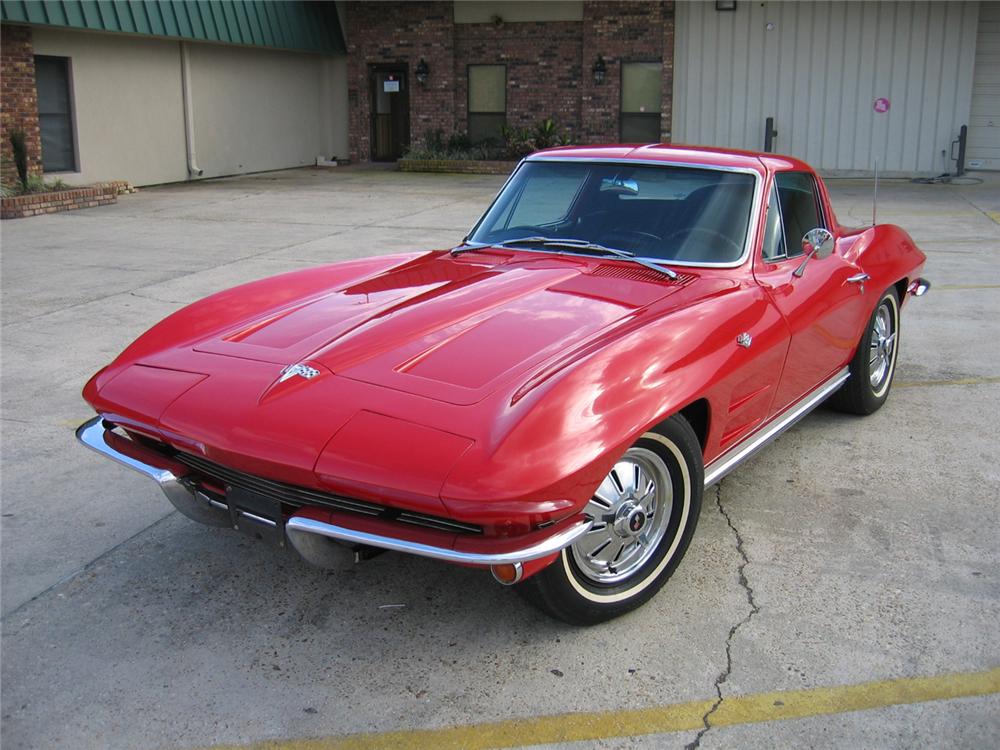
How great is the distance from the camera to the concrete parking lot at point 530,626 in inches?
114

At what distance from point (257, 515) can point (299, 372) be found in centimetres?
50

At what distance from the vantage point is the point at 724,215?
176 inches

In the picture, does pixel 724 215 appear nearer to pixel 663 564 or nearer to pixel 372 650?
pixel 663 564

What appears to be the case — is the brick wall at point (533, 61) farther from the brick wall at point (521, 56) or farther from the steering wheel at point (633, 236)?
the steering wheel at point (633, 236)

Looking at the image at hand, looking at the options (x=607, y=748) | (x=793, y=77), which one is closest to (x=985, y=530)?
(x=607, y=748)

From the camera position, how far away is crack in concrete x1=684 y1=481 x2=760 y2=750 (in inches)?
113

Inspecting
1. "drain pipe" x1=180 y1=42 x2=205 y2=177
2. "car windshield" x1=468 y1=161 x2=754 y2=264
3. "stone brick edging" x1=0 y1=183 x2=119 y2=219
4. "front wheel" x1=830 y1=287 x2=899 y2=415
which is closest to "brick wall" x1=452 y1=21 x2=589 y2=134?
"drain pipe" x1=180 y1=42 x2=205 y2=177

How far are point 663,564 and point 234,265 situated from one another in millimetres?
7873

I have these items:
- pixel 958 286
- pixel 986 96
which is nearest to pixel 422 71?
pixel 986 96

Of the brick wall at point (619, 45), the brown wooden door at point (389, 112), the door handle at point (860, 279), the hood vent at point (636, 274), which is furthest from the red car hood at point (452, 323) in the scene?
the brown wooden door at point (389, 112)

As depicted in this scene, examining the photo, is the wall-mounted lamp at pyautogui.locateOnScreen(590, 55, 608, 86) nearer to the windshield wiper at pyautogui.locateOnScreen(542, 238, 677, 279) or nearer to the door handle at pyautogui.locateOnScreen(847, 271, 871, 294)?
the door handle at pyautogui.locateOnScreen(847, 271, 871, 294)

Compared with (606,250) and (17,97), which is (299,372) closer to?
(606,250)

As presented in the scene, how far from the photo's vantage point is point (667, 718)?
9.58 feet

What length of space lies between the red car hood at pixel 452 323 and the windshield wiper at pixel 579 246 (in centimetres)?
5
